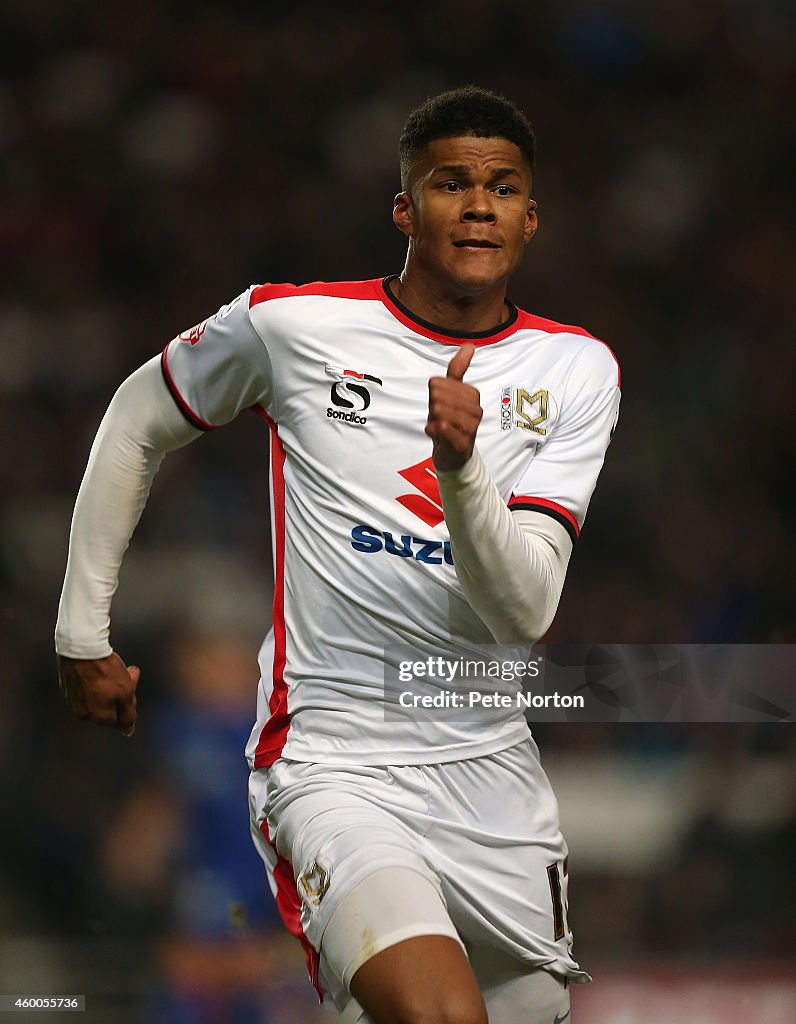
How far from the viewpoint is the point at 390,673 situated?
264 centimetres

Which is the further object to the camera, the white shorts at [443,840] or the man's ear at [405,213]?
the man's ear at [405,213]

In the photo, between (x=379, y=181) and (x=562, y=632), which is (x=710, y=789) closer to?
(x=562, y=632)

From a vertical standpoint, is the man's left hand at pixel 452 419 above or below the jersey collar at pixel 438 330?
below

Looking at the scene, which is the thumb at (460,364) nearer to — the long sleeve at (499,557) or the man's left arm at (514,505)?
the man's left arm at (514,505)

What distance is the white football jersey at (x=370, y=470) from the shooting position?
8.71ft

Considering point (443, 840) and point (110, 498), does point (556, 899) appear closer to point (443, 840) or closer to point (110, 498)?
point (443, 840)

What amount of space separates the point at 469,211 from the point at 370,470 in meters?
0.57

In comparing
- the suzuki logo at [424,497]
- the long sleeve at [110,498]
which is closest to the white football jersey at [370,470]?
the suzuki logo at [424,497]

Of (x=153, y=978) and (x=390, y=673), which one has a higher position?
(x=390, y=673)

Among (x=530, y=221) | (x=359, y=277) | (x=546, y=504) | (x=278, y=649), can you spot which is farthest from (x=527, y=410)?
(x=359, y=277)

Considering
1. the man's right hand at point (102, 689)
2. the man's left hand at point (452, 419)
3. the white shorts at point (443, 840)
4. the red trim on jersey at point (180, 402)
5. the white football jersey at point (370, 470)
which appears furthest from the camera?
the red trim on jersey at point (180, 402)

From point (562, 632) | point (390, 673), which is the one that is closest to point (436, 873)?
point (390, 673)

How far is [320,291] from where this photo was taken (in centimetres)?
289

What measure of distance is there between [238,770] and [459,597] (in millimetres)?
2252
